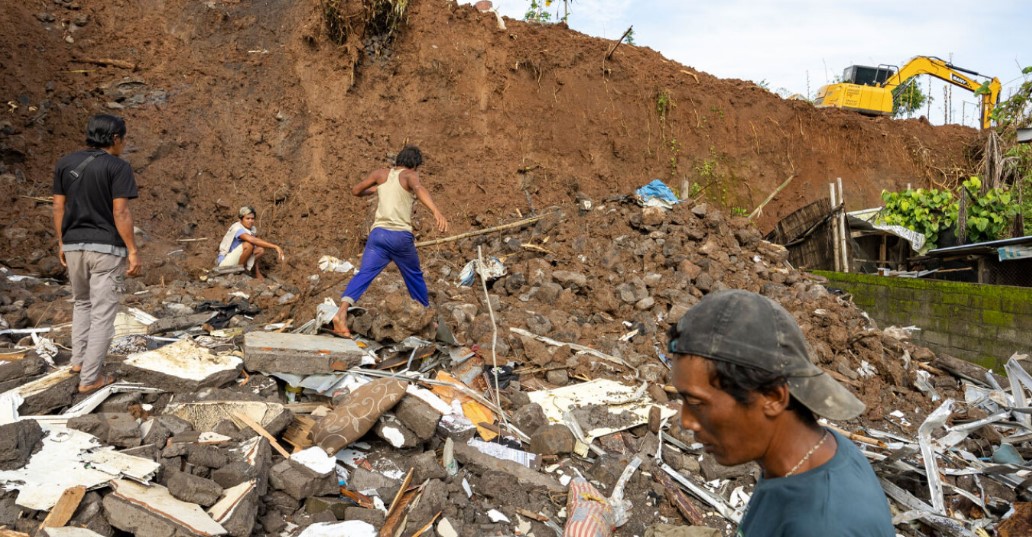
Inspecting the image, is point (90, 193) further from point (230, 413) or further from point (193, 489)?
point (193, 489)

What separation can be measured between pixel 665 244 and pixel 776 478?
26.9ft

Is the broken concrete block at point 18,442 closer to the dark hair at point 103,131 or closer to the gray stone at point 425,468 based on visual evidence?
the dark hair at point 103,131

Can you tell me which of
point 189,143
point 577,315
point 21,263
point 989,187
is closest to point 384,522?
point 577,315

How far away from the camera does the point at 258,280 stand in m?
8.42

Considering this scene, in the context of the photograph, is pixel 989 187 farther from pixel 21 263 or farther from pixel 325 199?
pixel 21 263

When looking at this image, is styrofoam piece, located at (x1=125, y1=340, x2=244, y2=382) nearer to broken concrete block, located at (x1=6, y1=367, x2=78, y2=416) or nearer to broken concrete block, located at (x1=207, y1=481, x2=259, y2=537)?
broken concrete block, located at (x1=6, y1=367, x2=78, y2=416)

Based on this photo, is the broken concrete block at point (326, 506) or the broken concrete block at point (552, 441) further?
the broken concrete block at point (552, 441)

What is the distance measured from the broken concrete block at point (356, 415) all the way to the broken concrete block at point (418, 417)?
82 mm

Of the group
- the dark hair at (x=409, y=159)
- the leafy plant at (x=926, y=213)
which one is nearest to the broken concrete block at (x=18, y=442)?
the dark hair at (x=409, y=159)

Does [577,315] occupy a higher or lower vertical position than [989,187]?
lower

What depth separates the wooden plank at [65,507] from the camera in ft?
9.90

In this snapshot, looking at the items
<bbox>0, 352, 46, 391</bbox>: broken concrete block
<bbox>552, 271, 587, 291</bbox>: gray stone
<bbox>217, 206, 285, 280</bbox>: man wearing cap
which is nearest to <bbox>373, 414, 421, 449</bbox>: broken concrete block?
<bbox>0, 352, 46, 391</bbox>: broken concrete block

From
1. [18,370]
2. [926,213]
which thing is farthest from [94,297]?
[926,213]

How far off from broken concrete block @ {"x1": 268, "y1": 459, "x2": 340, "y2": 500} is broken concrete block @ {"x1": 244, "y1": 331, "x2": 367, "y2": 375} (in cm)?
121
